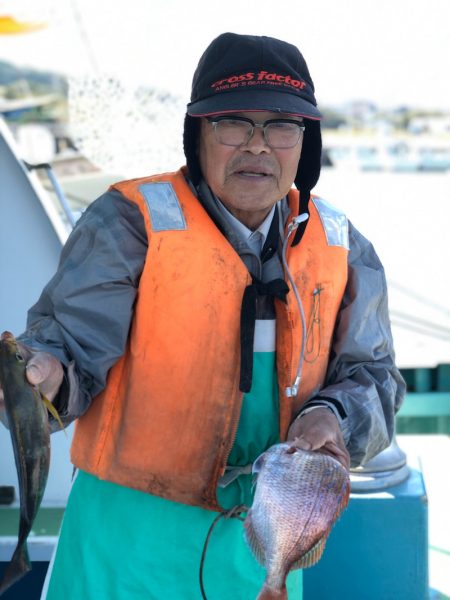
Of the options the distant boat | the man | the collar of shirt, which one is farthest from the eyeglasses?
the distant boat

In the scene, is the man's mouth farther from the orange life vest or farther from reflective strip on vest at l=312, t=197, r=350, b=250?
reflective strip on vest at l=312, t=197, r=350, b=250

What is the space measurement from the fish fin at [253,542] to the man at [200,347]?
23cm

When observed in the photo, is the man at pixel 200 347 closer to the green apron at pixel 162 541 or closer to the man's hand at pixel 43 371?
the green apron at pixel 162 541

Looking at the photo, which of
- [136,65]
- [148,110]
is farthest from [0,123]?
[136,65]

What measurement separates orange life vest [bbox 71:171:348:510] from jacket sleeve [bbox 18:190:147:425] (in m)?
0.04

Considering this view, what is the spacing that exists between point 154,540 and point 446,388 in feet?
16.7

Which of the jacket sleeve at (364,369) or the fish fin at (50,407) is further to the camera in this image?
the jacket sleeve at (364,369)

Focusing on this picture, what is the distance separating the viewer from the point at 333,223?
2420mm

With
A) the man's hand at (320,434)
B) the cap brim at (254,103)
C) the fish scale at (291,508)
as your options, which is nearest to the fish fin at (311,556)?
the fish scale at (291,508)

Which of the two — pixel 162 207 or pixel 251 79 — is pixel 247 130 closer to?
pixel 251 79

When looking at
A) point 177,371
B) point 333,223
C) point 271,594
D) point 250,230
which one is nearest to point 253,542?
point 271,594

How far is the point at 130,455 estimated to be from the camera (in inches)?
84.5

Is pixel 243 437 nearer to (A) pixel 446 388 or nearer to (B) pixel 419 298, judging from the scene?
(A) pixel 446 388

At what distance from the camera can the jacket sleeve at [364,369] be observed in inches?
86.1
